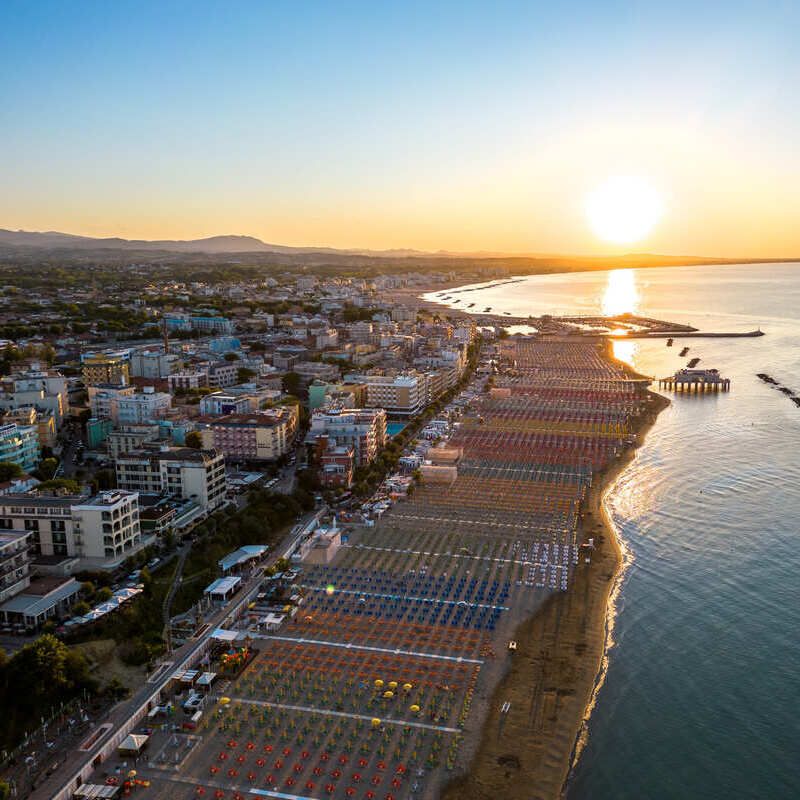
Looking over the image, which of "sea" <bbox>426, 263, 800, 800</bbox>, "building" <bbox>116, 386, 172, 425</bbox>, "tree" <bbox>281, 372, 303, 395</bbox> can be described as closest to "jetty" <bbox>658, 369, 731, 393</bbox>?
"sea" <bbox>426, 263, 800, 800</bbox>

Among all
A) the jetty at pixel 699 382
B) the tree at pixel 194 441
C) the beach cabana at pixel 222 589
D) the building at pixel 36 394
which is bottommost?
the beach cabana at pixel 222 589

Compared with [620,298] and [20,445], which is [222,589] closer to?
[20,445]

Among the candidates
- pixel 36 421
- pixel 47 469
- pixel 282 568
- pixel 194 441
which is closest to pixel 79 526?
pixel 282 568

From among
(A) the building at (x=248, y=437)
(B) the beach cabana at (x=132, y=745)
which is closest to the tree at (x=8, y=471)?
(A) the building at (x=248, y=437)

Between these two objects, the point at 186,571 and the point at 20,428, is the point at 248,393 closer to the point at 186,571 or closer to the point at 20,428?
the point at 20,428

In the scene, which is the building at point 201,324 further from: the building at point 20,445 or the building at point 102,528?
the building at point 102,528

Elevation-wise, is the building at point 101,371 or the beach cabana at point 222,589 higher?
the building at point 101,371
